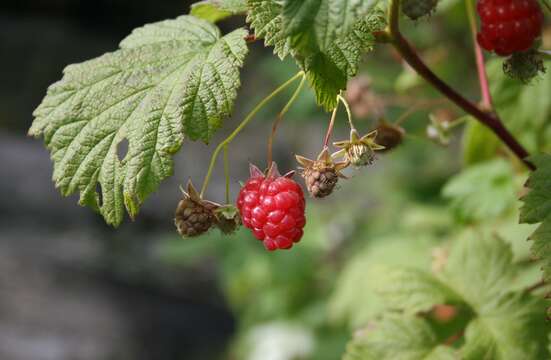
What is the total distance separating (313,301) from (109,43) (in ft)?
13.8

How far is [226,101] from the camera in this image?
47.6 inches

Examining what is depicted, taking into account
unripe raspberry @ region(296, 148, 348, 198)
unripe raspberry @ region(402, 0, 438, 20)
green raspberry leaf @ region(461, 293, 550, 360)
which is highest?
unripe raspberry @ region(402, 0, 438, 20)

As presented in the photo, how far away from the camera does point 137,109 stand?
1.25 meters

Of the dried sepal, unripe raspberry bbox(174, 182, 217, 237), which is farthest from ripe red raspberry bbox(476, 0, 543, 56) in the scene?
unripe raspberry bbox(174, 182, 217, 237)

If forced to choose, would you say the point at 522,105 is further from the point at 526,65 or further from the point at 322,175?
the point at 322,175

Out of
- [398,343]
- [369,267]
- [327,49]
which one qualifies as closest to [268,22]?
[327,49]

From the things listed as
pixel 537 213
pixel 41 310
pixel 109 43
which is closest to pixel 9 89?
pixel 109 43

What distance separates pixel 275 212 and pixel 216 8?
15.8 inches

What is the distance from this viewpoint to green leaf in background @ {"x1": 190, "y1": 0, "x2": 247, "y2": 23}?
1234mm

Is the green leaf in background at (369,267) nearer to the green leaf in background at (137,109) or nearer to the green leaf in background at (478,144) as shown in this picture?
the green leaf in background at (478,144)

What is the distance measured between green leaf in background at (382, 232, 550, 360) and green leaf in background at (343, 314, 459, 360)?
2.8 inches

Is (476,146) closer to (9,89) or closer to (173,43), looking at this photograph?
(173,43)

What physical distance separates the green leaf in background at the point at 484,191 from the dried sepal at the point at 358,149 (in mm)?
943

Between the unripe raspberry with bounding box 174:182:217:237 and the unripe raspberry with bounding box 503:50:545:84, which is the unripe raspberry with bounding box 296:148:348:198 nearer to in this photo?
the unripe raspberry with bounding box 174:182:217:237
